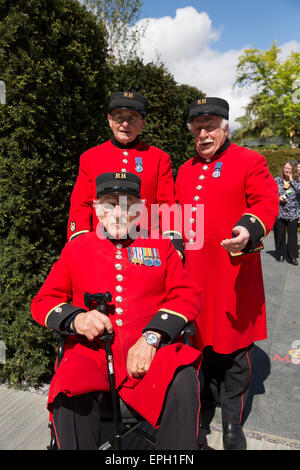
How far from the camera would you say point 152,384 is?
1.78m

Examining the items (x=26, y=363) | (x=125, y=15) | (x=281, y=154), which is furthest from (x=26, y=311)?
(x=125, y=15)

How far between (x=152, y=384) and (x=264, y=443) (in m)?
1.26

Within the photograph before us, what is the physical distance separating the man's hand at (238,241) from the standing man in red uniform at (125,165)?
507mm

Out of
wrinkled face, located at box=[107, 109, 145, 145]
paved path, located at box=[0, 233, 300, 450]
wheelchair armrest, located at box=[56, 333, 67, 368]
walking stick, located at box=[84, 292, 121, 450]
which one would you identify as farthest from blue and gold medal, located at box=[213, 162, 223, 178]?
paved path, located at box=[0, 233, 300, 450]

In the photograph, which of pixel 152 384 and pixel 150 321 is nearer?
pixel 152 384

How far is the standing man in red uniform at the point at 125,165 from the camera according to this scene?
2592 millimetres

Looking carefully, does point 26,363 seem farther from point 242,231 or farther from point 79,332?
point 242,231

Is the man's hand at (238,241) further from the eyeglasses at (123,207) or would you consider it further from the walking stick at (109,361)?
the walking stick at (109,361)

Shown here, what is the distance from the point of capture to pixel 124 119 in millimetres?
2645

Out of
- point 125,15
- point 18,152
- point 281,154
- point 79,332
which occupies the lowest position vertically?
point 79,332

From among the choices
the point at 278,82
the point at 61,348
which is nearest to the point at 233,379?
the point at 61,348

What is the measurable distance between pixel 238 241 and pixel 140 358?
2.52ft

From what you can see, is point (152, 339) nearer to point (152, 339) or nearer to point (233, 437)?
point (152, 339)

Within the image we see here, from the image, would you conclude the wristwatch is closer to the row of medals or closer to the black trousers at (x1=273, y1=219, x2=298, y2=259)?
the row of medals
